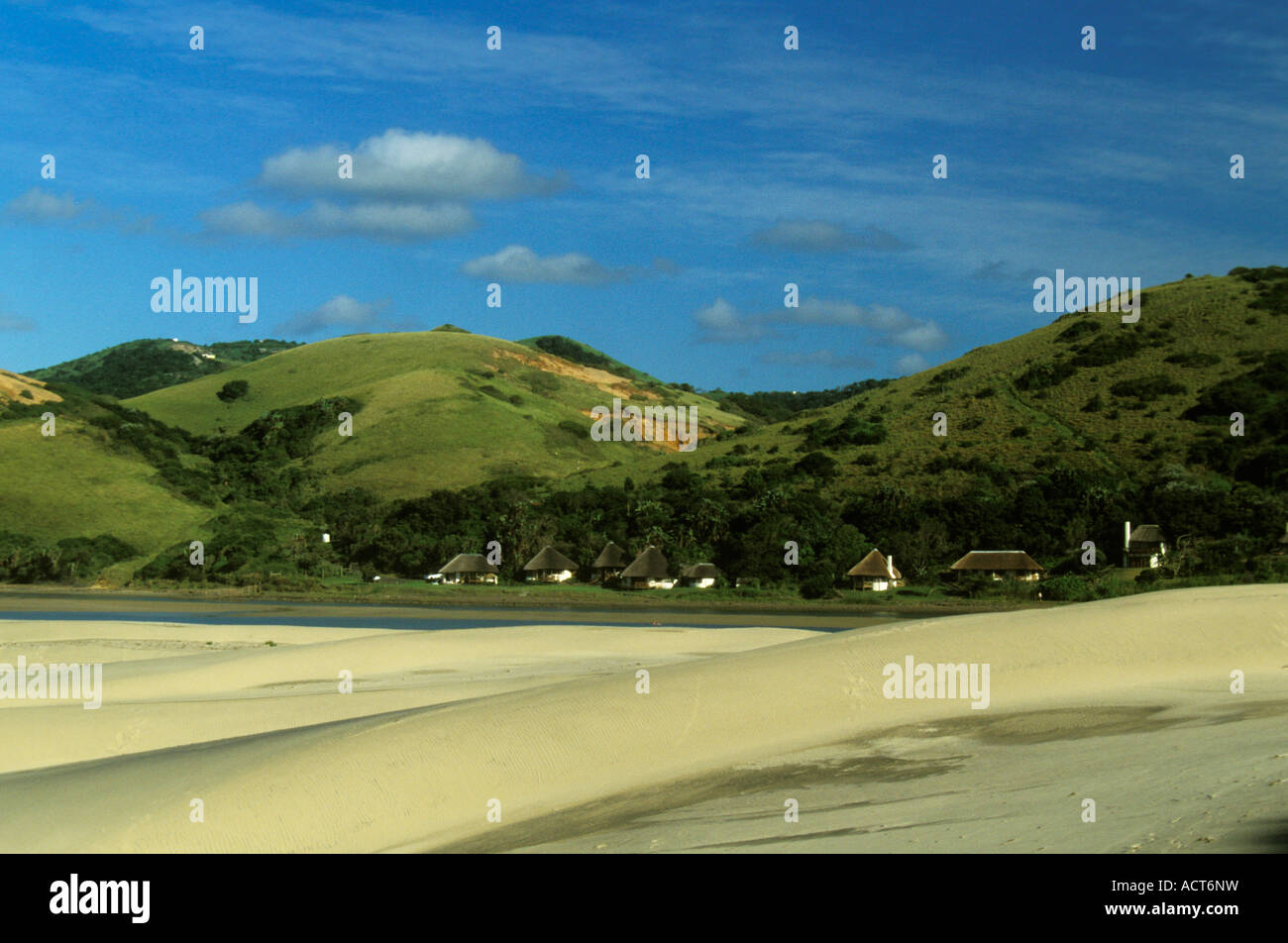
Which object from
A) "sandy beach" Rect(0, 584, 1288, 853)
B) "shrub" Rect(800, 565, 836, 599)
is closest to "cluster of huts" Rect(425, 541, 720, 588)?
"shrub" Rect(800, 565, 836, 599)

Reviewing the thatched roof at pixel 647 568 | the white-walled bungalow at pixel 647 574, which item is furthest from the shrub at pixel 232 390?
the white-walled bungalow at pixel 647 574

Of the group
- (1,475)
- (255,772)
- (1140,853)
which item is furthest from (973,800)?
(1,475)

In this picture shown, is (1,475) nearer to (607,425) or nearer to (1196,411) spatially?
(607,425)

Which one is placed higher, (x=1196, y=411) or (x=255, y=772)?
(x=1196, y=411)

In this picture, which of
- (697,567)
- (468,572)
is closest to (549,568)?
(468,572)

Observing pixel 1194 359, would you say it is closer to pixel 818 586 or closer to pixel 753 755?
pixel 818 586
